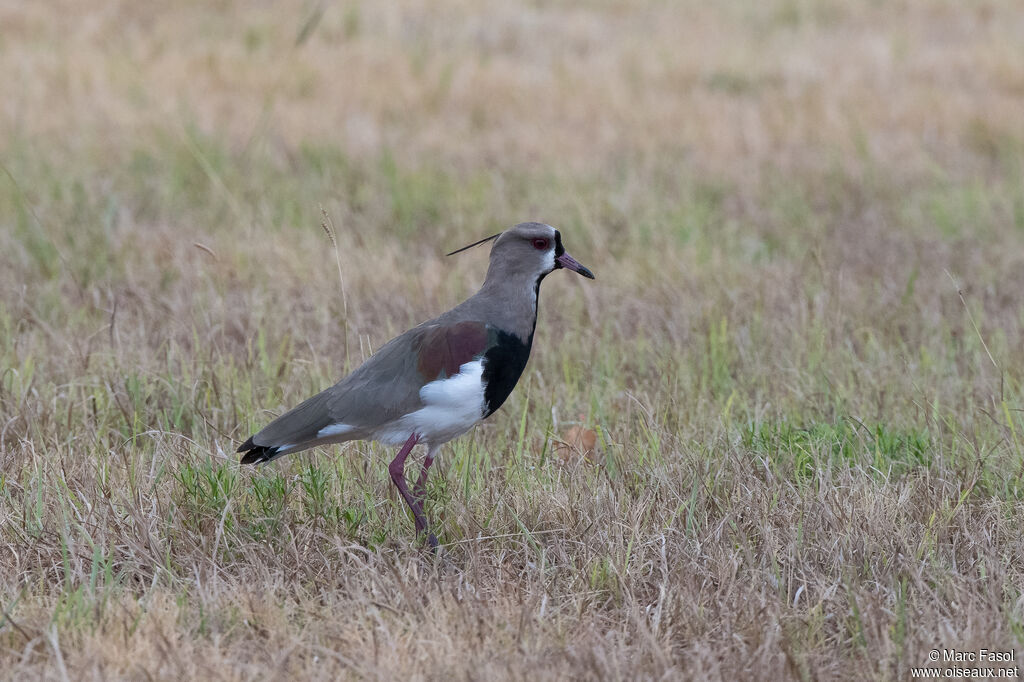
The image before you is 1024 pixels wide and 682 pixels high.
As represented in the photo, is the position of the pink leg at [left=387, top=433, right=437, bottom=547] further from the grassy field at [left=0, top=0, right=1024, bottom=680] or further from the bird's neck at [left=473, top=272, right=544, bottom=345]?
the bird's neck at [left=473, top=272, right=544, bottom=345]

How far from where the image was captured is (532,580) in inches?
125

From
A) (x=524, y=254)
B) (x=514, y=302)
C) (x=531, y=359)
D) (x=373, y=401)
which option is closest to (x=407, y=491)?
(x=373, y=401)

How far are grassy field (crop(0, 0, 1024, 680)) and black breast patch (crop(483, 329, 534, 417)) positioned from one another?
0.32 m

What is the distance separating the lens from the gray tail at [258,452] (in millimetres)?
3322

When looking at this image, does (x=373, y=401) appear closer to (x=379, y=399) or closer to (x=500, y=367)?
(x=379, y=399)

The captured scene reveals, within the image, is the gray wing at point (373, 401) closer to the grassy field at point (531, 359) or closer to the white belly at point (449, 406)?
the white belly at point (449, 406)

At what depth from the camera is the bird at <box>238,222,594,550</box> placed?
3291mm

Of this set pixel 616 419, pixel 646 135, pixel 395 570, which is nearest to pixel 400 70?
pixel 646 135

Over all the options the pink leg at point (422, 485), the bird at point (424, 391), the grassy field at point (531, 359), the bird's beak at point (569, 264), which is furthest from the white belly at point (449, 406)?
the bird's beak at point (569, 264)

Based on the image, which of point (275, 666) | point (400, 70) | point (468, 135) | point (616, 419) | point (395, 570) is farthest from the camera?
point (400, 70)

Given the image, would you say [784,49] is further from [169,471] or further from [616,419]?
[169,471]

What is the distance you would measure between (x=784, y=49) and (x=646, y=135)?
10.8ft

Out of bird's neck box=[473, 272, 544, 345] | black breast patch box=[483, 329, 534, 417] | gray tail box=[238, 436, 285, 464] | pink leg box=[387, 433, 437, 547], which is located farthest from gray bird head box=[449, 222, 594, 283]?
gray tail box=[238, 436, 285, 464]

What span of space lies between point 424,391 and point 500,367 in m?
0.22
